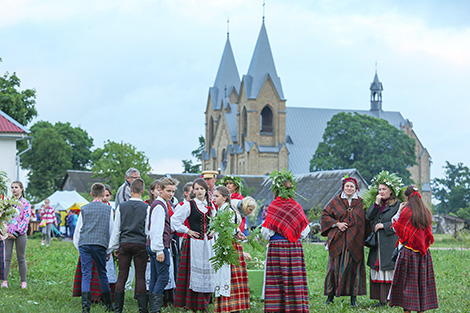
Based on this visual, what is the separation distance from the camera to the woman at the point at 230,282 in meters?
9.16

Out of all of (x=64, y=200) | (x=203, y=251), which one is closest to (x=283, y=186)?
(x=203, y=251)

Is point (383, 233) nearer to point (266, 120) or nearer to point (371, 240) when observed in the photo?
point (371, 240)

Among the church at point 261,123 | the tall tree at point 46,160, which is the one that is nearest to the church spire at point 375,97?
the church at point 261,123

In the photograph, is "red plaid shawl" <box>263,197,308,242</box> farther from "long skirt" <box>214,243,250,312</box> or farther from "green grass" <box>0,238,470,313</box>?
"green grass" <box>0,238,470,313</box>

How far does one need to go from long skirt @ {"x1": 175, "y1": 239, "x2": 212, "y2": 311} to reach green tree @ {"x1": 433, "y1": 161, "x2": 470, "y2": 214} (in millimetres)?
80069

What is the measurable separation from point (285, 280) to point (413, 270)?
180 cm

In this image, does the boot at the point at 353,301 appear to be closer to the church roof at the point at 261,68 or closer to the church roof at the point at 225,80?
the church roof at the point at 261,68

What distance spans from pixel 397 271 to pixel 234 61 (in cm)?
7630

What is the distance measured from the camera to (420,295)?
9281 mm

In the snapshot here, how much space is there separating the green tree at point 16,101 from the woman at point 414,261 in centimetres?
2914

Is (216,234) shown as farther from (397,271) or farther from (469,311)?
(469,311)

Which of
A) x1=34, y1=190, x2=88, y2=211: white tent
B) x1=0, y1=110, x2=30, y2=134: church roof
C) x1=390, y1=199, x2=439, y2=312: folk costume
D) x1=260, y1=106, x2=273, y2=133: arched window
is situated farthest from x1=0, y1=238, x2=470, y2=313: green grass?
x1=260, y1=106, x2=273, y2=133: arched window

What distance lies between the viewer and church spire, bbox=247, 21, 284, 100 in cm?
7475

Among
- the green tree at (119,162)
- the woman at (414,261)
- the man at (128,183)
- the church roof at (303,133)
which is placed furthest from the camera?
the church roof at (303,133)
